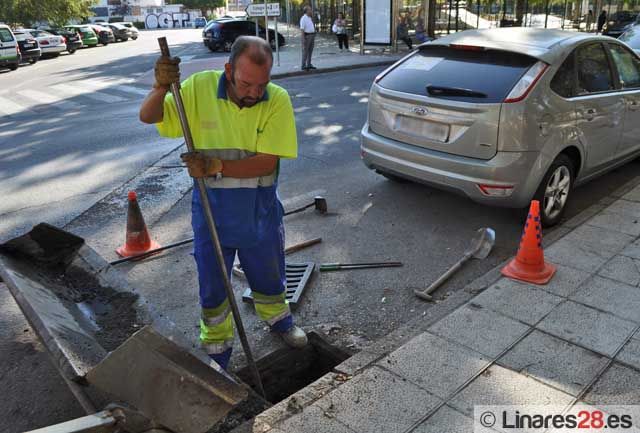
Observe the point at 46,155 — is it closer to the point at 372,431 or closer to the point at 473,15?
the point at 372,431

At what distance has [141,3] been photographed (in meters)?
77.3

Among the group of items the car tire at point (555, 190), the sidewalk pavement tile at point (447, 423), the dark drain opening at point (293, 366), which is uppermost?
the car tire at point (555, 190)

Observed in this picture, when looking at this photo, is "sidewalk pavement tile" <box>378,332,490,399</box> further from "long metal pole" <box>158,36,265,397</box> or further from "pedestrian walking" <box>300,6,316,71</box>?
"pedestrian walking" <box>300,6,316,71</box>

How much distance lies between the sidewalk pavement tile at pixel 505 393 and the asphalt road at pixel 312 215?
0.84m

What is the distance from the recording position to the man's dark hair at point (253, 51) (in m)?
2.64

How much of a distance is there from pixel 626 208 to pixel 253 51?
4438mm

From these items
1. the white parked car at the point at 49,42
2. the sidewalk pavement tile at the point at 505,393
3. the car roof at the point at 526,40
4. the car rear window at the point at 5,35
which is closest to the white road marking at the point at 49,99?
the car rear window at the point at 5,35

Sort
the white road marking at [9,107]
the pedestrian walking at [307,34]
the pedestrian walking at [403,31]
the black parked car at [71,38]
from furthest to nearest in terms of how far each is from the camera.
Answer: the black parked car at [71,38] < the pedestrian walking at [403,31] < the pedestrian walking at [307,34] < the white road marking at [9,107]

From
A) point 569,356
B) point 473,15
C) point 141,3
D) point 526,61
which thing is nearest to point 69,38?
point 473,15

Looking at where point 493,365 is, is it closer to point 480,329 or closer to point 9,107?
point 480,329

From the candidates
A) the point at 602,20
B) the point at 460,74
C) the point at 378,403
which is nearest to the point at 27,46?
the point at 460,74

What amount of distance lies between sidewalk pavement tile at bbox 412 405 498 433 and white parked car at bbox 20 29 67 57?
28601 millimetres

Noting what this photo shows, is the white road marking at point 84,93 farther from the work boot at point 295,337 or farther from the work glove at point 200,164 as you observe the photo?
the work glove at point 200,164

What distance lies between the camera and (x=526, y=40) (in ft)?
16.9
